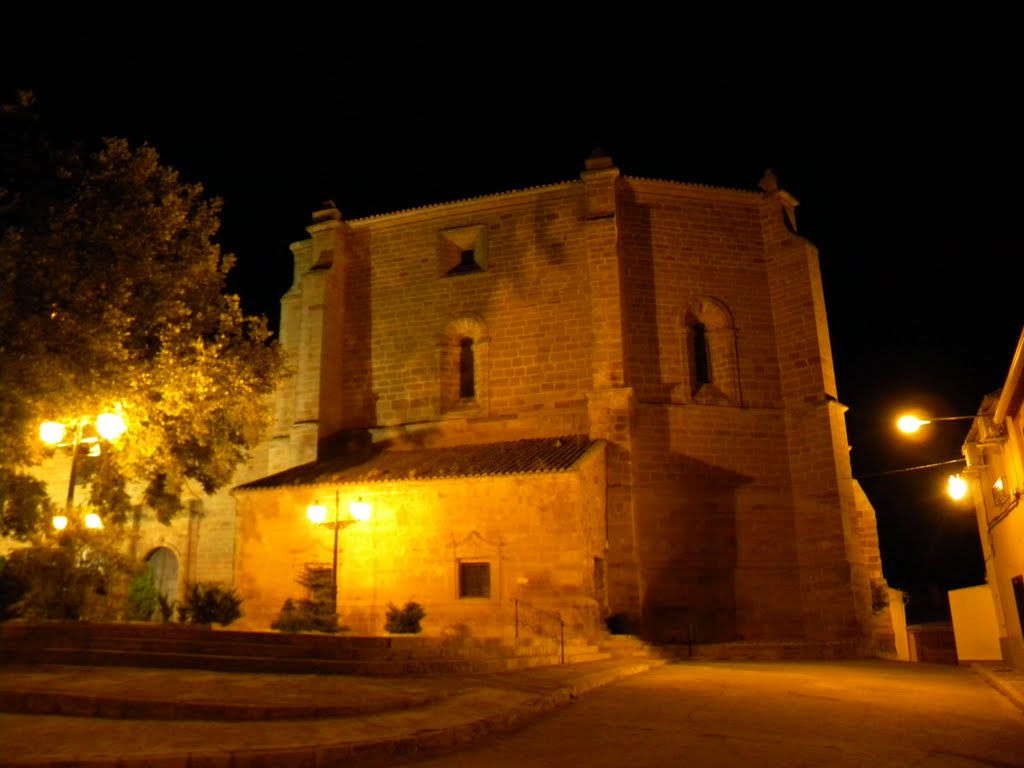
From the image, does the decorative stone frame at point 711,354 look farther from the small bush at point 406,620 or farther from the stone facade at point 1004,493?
the small bush at point 406,620

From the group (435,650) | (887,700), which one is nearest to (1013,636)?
(887,700)

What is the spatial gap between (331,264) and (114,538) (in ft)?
30.8

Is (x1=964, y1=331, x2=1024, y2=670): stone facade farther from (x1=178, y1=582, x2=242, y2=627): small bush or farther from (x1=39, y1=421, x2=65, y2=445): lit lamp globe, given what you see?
(x1=178, y1=582, x2=242, y2=627): small bush

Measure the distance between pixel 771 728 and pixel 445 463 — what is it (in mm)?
10376

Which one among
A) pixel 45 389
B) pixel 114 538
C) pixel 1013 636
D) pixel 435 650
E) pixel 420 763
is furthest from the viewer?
pixel 1013 636

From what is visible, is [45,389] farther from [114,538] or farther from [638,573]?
[638,573]

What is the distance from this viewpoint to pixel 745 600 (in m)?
16.4

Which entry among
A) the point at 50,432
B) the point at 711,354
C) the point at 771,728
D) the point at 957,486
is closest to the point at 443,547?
the point at 50,432

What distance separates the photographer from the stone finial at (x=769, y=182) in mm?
18906

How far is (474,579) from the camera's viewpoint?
14930mm

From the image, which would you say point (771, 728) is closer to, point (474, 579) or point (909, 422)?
point (909, 422)

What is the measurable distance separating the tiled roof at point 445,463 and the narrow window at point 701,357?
3.34 m

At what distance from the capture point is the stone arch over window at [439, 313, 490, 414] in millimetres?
18516

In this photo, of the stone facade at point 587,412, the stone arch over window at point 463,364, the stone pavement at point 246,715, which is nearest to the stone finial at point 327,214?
the stone facade at point 587,412
